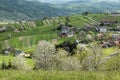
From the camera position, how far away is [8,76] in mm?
15648

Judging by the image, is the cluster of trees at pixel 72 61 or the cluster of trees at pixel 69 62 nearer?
the cluster of trees at pixel 69 62

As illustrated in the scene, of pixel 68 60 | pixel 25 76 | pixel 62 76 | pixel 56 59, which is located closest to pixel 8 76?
pixel 25 76

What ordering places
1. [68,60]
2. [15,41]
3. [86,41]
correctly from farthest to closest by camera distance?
[15,41]
[86,41]
[68,60]

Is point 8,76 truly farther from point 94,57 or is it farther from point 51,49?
point 51,49

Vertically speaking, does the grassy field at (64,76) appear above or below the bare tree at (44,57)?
above

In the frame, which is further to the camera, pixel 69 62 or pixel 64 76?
pixel 69 62

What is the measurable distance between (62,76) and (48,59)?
181ft

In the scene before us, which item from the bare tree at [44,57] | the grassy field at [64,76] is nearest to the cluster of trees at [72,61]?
the bare tree at [44,57]

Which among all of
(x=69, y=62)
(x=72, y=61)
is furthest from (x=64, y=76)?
(x=69, y=62)

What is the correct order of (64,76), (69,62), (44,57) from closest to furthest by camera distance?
(64,76), (69,62), (44,57)

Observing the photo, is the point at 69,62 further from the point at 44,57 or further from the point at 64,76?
the point at 64,76

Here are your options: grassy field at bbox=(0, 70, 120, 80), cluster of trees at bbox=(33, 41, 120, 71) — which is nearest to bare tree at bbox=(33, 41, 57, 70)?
cluster of trees at bbox=(33, 41, 120, 71)

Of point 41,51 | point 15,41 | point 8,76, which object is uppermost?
point 8,76

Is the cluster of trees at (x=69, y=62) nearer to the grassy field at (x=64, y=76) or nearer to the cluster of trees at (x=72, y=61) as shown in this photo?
the cluster of trees at (x=72, y=61)
